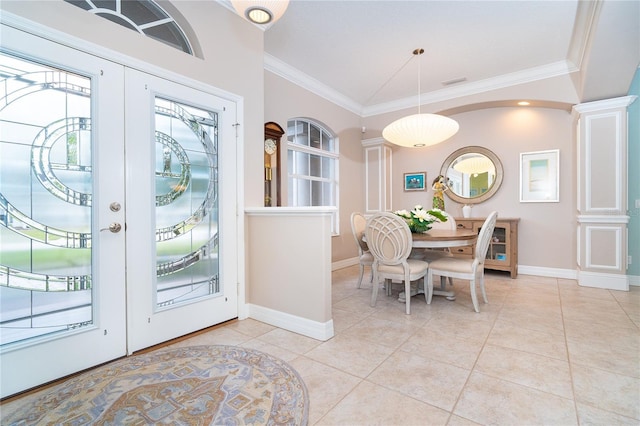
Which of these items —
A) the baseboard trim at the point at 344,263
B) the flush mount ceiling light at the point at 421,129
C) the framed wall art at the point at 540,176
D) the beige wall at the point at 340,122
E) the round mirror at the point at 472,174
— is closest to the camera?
the beige wall at the point at 340,122

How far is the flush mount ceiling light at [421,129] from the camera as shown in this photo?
340 cm

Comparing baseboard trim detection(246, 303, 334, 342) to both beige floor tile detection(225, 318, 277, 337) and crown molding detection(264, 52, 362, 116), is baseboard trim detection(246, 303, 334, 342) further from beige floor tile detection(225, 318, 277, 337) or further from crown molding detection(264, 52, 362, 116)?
crown molding detection(264, 52, 362, 116)

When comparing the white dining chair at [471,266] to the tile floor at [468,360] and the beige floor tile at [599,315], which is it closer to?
the tile floor at [468,360]

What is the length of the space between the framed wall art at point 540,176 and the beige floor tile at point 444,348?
10.7 ft

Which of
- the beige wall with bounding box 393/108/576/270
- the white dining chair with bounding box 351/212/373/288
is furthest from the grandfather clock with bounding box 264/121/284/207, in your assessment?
the beige wall with bounding box 393/108/576/270

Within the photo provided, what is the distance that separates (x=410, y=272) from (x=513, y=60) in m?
3.22

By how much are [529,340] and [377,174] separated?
3754 millimetres

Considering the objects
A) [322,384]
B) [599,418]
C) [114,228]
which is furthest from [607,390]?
[114,228]

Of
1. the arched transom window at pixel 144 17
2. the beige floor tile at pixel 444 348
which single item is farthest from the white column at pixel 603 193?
the arched transom window at pixel 144 17

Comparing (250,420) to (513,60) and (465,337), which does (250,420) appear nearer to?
(465,337)

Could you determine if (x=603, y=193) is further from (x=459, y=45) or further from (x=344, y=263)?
(x=344, y=263)

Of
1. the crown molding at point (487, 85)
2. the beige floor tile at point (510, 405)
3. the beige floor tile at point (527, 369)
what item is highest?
the crown molding at point (487, 85)

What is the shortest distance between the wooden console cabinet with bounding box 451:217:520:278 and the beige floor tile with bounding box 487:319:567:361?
6.90 ft

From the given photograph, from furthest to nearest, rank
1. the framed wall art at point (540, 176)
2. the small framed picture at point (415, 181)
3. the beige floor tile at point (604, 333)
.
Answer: the small framed picture at point (415, 181) → the framed wall art at point (540, 176) → the beige floor tile at point (604, 333)
